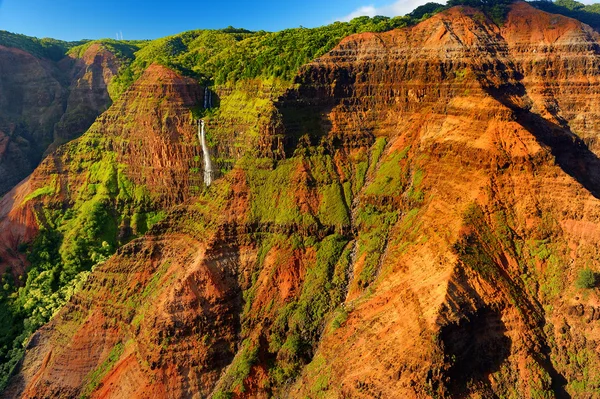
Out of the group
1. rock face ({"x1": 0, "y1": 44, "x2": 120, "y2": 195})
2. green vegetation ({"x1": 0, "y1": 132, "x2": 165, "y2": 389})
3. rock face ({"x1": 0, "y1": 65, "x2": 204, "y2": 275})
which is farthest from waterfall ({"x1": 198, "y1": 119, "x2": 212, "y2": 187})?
rock face ({"x1": 0, "y1": 44, "x2": 120, "y2": 195})

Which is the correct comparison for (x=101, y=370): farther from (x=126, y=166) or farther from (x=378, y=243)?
(x=378, y=243)

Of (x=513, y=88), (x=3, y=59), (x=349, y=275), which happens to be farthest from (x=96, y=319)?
(x=3, y=59)

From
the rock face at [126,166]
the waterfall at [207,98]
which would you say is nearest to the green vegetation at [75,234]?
the rock face at [126,166]

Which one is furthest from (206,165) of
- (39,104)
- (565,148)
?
(39,104)

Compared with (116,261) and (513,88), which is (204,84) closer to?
(116,261)

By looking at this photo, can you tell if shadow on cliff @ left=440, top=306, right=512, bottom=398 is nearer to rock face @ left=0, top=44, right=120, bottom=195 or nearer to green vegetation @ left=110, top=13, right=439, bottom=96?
green vegetation @ left=110, top=13, right=439, bottom=96

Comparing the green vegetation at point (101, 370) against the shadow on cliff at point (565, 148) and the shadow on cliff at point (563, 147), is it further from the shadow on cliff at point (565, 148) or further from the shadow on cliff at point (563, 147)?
the shadow on cliff at point (565, 148)
